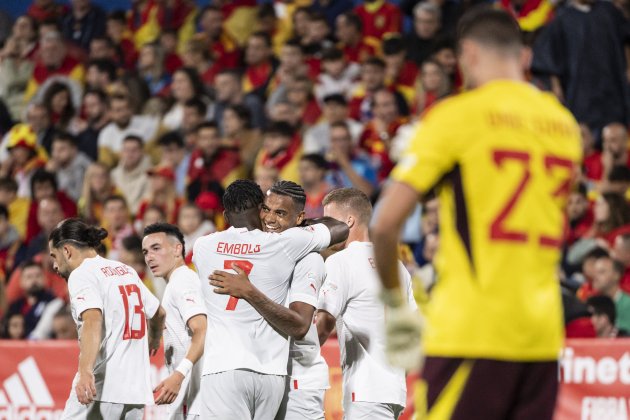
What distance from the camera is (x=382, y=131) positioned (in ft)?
42.2

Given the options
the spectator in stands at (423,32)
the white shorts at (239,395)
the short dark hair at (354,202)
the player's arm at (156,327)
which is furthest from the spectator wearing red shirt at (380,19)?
the white shorts at (239,395)

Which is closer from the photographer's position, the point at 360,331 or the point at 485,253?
the point at 485,253

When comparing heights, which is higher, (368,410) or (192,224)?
(192,224)

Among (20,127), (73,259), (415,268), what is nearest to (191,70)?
Answer: (20,127)

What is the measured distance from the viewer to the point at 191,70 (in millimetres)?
15102

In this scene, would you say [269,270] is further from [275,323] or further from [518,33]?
[518,33]

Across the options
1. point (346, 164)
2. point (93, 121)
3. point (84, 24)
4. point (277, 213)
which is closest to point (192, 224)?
point (346, 164)

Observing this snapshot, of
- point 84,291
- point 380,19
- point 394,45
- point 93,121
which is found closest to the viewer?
point 84,291

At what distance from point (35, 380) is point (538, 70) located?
641 cm

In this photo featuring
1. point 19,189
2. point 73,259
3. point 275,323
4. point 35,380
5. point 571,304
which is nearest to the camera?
point 275,323

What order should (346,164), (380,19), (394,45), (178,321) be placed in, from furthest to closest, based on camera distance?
(380,19) < (394,45) < (346,164) < (178,321)

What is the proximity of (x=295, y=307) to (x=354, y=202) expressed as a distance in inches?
34.8

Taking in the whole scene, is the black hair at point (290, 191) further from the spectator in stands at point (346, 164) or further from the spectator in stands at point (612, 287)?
the spectator in stands at point (346, 164)

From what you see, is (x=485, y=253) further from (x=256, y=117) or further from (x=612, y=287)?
(x=256, y=117)
